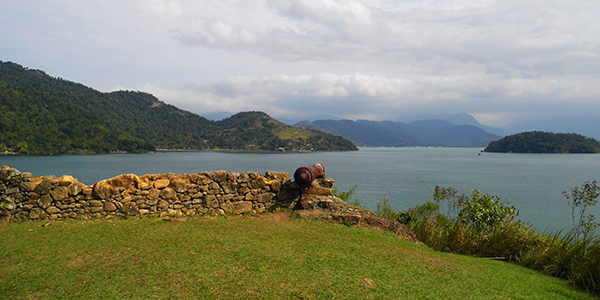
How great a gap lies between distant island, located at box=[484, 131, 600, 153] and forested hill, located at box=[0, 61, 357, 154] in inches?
3218

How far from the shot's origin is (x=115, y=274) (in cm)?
584

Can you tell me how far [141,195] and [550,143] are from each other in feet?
602

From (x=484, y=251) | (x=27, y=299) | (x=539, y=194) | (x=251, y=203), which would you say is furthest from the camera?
(x=539, y=194)

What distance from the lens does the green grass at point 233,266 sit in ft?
17.9

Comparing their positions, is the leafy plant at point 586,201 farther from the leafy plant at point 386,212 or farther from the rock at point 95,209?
the rock at point 95,209

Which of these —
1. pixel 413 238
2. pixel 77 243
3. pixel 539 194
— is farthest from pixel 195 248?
pixel 539 194

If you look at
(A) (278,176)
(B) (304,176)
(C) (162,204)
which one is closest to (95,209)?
(C) (162,204)

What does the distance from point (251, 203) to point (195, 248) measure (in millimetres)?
3808

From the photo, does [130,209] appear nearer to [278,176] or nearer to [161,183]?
[161,183]

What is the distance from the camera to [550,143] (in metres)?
155

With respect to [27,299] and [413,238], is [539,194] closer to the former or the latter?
[413,238]

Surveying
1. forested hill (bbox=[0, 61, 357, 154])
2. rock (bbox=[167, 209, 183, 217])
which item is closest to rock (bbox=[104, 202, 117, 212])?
rock (bbox=[167, 209, 183, 217])

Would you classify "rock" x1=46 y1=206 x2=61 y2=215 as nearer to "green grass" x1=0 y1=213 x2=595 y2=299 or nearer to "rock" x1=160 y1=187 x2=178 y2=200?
"green grass" x1=0 y1=213 x2=595 y2=299

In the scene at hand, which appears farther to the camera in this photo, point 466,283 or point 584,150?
point 584,150
